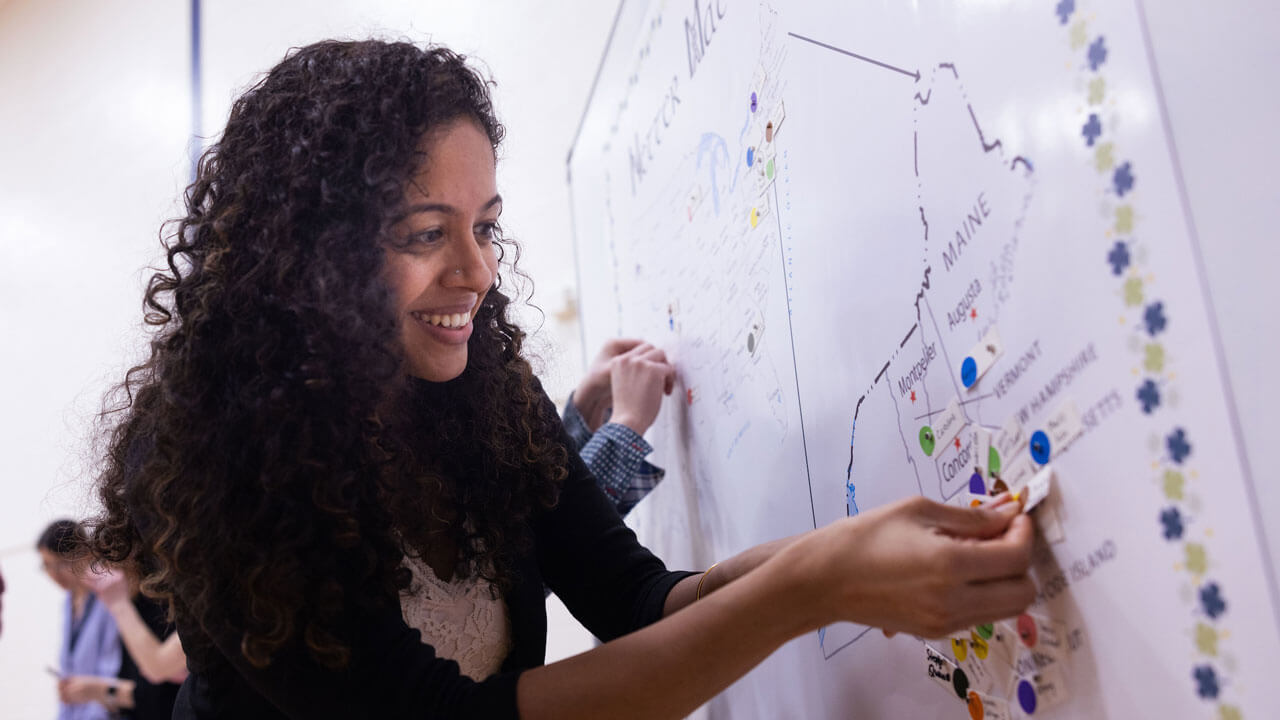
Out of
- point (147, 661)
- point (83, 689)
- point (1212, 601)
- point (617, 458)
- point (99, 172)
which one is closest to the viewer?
point (1212, 601)

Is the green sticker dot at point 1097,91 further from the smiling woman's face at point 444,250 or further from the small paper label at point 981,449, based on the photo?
the smiling woman's face at point 444,250

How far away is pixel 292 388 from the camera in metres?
0.72

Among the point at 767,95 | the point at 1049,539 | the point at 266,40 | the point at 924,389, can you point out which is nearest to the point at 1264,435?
the point at 1049,539

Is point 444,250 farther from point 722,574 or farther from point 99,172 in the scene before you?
point 99,172

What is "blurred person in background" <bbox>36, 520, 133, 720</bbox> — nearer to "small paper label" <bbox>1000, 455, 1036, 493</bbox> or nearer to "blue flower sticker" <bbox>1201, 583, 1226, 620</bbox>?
"small paper label" <bbox>1000, 455, 1036, 493</bbox>

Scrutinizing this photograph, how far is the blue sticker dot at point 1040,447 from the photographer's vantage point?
0.50m

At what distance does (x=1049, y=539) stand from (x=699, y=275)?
646mm

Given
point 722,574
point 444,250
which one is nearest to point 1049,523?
point 722,574

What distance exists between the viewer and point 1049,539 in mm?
507

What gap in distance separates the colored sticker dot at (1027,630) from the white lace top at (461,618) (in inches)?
19.6

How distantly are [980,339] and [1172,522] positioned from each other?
17 cm

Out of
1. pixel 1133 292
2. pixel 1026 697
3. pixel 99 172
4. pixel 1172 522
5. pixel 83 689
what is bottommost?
pixel 83 689

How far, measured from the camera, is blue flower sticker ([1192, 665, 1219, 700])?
0.40m

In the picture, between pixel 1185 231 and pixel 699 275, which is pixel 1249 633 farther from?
pixel 699 275
